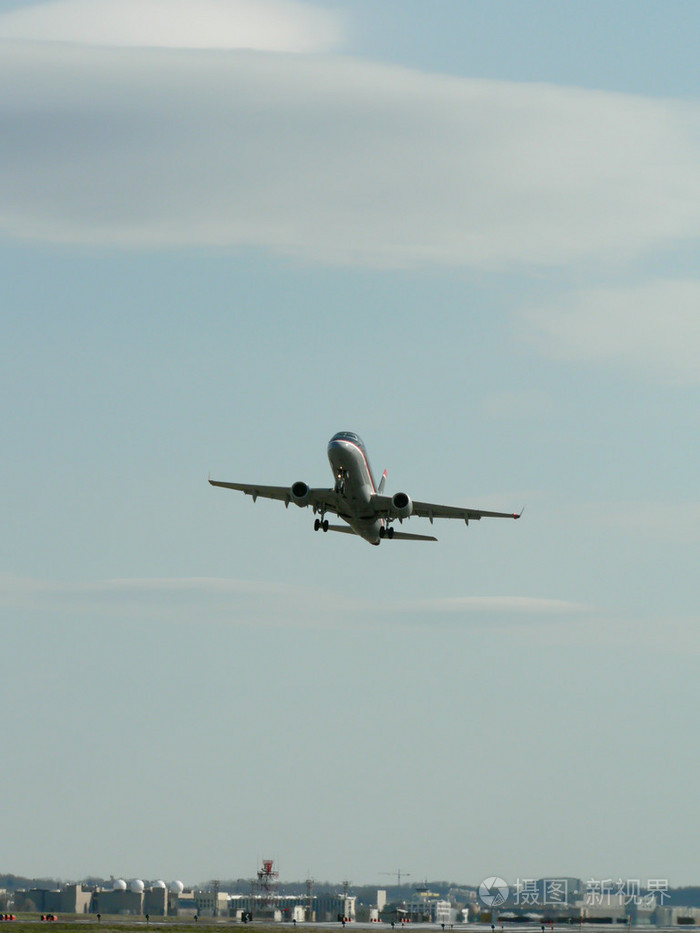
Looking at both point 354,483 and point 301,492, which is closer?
point 354,483

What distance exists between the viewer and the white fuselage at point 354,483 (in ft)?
309

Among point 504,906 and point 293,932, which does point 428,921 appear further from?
point 293,932

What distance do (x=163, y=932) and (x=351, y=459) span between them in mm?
44843

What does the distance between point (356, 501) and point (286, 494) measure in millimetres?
8436

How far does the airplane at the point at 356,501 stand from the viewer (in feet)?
313

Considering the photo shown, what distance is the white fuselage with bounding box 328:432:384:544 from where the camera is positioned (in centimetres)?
9425

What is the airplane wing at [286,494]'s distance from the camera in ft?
329

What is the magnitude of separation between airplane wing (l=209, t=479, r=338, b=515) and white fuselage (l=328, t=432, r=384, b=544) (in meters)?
0.87

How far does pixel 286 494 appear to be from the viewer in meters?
105

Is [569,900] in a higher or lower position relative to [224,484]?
lower

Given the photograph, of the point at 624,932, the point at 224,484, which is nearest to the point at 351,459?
the point at 224,484

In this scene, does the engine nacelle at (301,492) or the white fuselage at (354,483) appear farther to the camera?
the engine nacelle at (301,492)

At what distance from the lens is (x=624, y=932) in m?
138

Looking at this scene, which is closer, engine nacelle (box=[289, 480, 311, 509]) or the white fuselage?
the white fuselage
